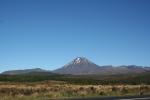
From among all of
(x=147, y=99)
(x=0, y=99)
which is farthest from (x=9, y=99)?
(x=147, y=99)

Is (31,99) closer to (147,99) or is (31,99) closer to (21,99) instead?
(21,99)

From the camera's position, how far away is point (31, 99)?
30.3 metres

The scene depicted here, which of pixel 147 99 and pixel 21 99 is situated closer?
pixel 147 99

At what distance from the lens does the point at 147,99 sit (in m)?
27.6

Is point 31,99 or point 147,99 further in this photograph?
point 31,99

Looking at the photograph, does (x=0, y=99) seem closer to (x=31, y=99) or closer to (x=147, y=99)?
(x=31, y=99)

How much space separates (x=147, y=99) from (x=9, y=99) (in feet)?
36.5

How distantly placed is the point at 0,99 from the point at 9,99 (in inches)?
30.5

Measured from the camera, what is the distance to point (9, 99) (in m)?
29.8

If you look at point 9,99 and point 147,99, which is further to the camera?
point 9,99

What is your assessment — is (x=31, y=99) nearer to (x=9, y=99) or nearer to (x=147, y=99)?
(x=9, y=99)

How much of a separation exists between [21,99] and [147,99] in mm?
10326

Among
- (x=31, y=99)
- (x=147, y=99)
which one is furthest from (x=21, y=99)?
(x=147, y=99)

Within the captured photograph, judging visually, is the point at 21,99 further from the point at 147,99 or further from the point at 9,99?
the point at 147,99
